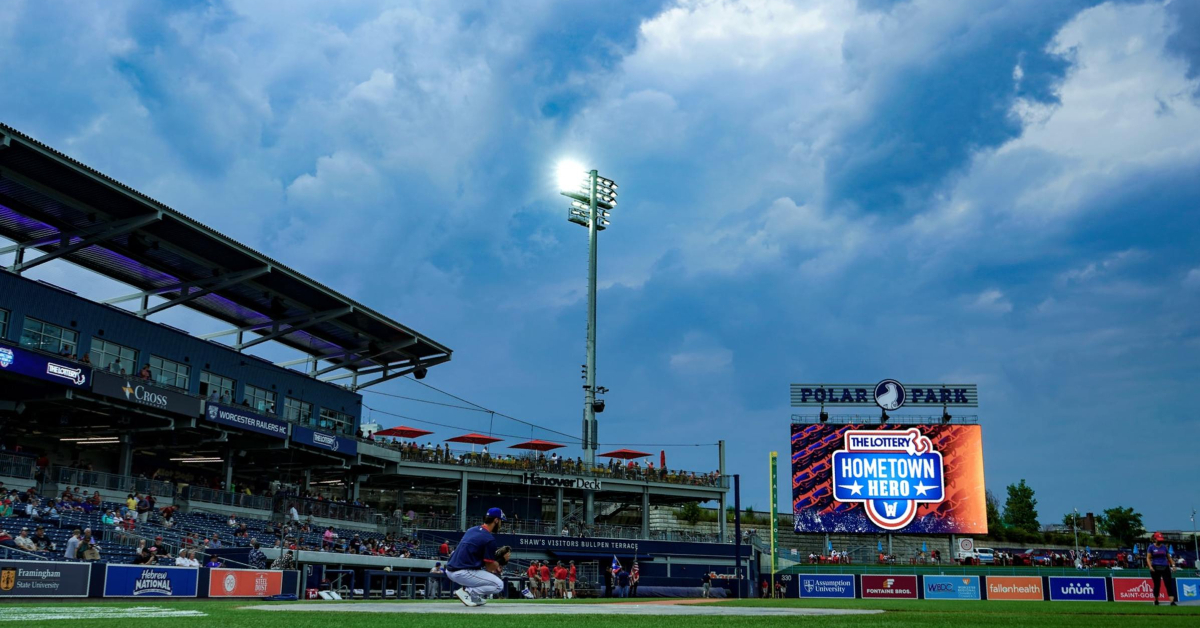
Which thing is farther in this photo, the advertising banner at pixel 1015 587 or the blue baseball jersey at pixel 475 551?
the advertising banner at pixel 1015 587

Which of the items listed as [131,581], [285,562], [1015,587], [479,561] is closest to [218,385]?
[285,562]

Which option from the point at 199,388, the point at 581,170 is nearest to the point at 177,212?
the point at 199,388

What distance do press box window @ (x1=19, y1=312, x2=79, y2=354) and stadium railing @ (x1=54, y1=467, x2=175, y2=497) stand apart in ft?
16.6

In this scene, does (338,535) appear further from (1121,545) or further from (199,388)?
(1121,545)

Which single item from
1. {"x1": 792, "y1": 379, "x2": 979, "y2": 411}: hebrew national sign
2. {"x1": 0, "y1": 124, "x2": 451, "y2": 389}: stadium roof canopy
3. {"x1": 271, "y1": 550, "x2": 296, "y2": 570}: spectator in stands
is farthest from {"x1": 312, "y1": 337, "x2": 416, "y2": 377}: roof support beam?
{"x1": 792, "y1": 379, "x2": 979, "y2": 411}: hebrew national sign

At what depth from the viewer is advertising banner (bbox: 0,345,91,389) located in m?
32.8

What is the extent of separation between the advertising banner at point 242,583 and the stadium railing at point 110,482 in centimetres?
1263

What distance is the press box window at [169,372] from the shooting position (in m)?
42.8

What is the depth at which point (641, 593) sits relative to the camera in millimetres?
46719

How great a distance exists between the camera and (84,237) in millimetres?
37500

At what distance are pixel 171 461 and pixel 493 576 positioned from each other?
42.7m

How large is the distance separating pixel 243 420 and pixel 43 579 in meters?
23.2

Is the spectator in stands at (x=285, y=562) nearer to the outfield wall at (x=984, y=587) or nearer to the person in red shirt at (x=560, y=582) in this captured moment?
the person in red shirt at (x=560, y=582)

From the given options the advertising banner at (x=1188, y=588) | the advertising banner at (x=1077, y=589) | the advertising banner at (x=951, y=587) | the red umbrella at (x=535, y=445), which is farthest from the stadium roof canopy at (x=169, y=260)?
the advertising banner at (x=1188, y=588)
